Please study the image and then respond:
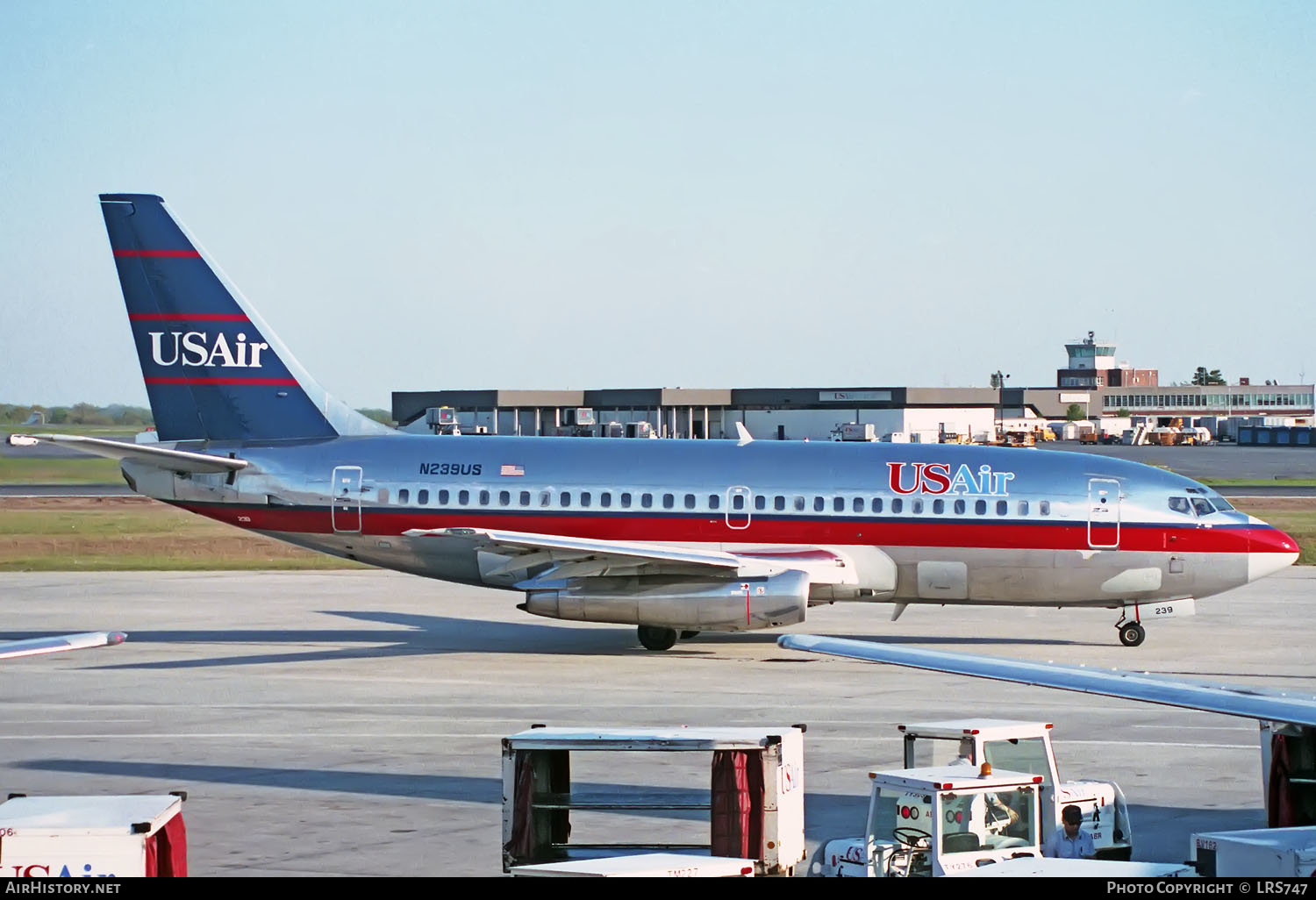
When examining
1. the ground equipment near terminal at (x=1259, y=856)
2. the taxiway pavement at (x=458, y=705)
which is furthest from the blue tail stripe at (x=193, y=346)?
the ground equipment near terminal at (x=1259, y=856)

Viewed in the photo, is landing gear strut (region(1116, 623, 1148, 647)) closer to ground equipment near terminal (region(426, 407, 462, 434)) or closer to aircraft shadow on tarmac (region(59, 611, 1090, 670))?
aircraft shadow on tarmac (region(59, 611, 1090, 670))

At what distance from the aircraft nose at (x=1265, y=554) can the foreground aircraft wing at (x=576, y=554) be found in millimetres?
9818

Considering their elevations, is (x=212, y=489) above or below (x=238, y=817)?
above

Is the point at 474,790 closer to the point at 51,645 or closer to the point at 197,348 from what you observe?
the point at 51,645

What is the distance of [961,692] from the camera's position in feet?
84.1

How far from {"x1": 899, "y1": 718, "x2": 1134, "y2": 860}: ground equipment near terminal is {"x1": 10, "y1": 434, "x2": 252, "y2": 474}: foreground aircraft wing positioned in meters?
18.5

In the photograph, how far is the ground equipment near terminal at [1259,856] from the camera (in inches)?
377

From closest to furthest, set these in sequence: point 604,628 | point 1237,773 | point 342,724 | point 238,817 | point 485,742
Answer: point 238,817 < point 1237,773 < point 485,742 < point 342,724 < point 604,628

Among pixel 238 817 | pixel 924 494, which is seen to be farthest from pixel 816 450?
pixel 238 817

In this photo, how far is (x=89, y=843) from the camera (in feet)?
35.4

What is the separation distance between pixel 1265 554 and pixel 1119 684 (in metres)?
19.6

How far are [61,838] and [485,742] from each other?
10.9 metres

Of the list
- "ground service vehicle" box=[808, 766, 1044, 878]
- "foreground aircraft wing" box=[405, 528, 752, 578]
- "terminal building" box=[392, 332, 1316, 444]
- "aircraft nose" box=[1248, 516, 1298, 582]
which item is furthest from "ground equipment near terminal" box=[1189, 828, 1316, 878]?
"terminal building" box=[392, 332, 1316, 444]
